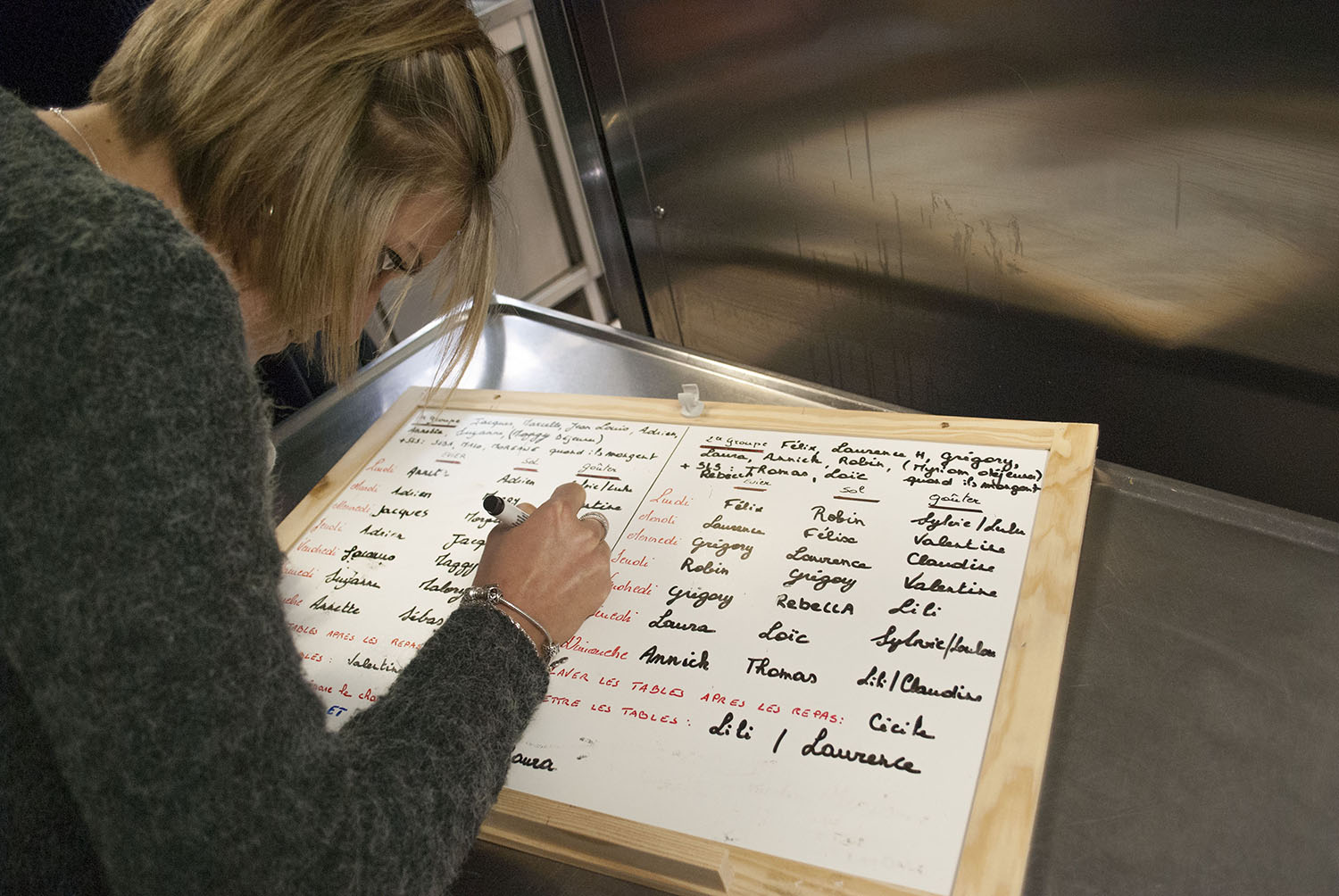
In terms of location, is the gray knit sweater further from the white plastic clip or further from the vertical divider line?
the white plastic clip

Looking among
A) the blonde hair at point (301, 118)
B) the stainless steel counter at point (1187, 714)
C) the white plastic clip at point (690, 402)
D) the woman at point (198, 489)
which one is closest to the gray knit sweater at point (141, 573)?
the woman at point (198, 489)

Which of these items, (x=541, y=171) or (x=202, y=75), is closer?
(x=202, y=75)

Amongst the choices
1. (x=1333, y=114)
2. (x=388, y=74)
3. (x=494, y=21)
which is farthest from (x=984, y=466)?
(x=494, y=21)

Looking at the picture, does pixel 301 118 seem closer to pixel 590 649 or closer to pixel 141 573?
pixel 141 573

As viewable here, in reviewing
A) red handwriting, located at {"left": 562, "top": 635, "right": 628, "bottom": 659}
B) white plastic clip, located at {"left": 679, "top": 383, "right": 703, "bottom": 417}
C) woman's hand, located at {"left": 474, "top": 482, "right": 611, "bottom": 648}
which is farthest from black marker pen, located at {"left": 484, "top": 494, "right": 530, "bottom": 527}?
white plastic clip, located at {"left": 679, "top": 383, "right": 703, "bottom": 417}

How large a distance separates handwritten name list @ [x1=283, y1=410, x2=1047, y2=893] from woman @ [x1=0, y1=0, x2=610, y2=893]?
0.31 feet

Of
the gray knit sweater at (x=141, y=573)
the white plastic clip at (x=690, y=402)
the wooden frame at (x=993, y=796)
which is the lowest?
the gray knit sweater at (x=141, y=573)

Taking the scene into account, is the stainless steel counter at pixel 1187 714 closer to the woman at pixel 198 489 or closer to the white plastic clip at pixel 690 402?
the woman at pixel 198 489

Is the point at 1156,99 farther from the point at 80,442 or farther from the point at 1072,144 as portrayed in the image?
the point at 80,442

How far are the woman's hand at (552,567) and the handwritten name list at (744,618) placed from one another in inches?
A: 1.2

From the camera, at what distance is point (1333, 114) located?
27.5 inches

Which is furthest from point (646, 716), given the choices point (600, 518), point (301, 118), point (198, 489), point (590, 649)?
point (301, 118)

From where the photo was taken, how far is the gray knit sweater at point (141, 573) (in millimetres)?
445

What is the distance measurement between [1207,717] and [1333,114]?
442 mm
